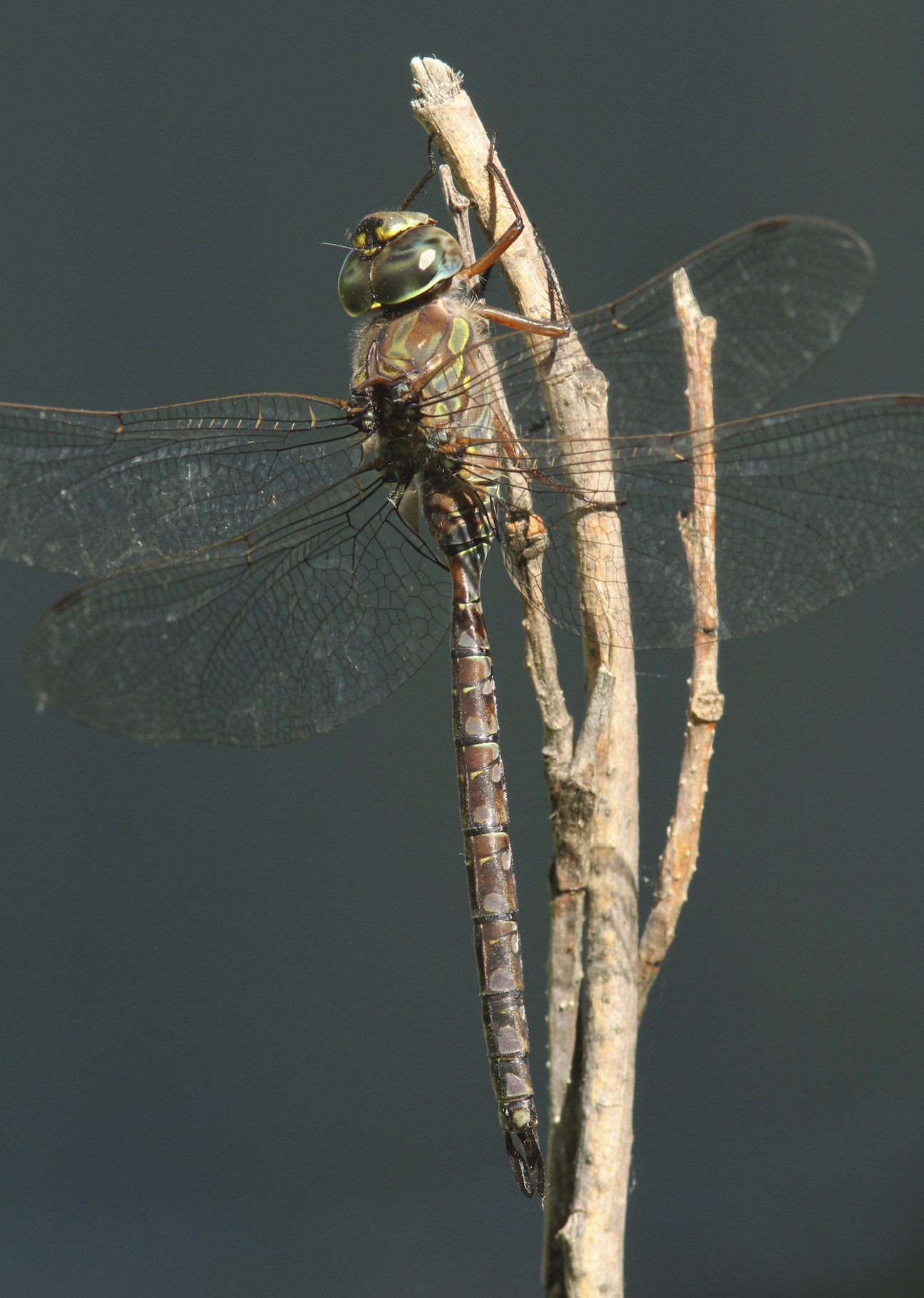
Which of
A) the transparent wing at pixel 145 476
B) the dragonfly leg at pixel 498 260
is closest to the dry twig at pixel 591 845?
the dragonfly leg at pixel 498 260

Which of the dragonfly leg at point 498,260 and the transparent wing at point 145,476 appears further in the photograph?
the transparent wing at point 145,476

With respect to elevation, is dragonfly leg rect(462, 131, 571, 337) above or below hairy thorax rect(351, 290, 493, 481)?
above

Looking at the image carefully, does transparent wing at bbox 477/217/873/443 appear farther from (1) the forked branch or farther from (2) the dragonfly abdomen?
(2) the dragonfly abdomen

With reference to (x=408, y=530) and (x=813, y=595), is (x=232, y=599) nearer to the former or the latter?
(x=408, y=530)

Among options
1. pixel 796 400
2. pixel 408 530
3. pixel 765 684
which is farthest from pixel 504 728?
pixel 408 530

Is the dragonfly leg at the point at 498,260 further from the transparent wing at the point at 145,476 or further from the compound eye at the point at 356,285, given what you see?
the transparent wing at the point at 145,476

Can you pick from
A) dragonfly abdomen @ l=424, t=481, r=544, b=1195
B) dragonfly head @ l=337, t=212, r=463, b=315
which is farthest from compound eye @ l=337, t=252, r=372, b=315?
dragonfly abdomen @ l=424, t=481, r=544, b=1195
